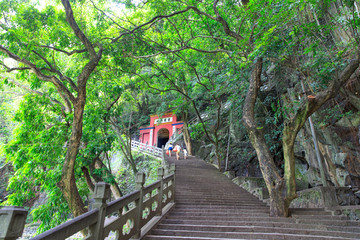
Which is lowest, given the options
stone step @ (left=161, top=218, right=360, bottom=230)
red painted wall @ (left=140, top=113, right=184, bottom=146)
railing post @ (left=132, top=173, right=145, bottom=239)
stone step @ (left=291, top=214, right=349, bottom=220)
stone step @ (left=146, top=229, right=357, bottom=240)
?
stone step @ (left=146, top=229, right=357, bottom=240)

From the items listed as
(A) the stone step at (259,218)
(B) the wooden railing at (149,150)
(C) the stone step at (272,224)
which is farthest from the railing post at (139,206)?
(B) the wooden railing at (149,150)

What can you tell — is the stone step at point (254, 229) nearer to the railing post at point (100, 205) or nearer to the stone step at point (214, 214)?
the stone step at point (214, 214)

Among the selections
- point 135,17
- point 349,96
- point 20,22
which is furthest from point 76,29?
point 349,96

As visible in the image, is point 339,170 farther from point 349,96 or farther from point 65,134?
point 65,134

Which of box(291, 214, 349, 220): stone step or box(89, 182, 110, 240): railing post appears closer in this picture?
box(89, 182, 110, 240): railing post

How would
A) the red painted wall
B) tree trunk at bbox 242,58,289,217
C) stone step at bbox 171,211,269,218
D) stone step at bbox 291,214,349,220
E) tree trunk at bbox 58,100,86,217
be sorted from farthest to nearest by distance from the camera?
the red painted wall → stone step at bbox 171,211,269,218 → tree trunk at bbox 242,58,289,217 → stone step at bbox 291,214,349,220 → tree trunk at bbox 58,100,86,217

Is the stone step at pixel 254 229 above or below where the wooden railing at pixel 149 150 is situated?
below

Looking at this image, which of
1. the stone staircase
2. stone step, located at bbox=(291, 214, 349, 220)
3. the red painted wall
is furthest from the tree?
the red painted wall

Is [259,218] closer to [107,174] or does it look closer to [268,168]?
[268,168]

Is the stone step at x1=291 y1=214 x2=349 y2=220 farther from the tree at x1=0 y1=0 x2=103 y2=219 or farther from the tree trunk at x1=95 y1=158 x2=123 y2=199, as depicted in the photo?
the tree at x1=0 y1=0 x2=103 y2=219

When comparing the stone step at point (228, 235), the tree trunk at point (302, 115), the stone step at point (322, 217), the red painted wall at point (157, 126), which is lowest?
the stone step at point (228, 235)

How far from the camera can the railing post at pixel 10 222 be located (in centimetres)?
157

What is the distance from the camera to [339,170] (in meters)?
8.78

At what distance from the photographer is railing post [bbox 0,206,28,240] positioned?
1.57 metres
